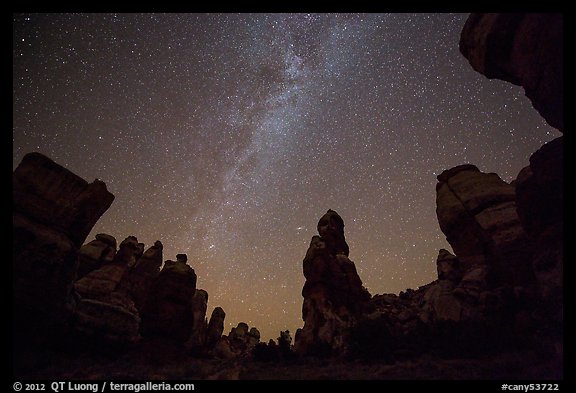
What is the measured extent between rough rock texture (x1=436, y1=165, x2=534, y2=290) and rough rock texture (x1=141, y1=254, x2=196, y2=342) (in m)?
26.0

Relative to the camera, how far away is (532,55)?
1306 cm

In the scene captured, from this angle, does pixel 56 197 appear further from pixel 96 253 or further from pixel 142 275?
pixel 142 275

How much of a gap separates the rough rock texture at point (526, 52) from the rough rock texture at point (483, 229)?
10829 mm

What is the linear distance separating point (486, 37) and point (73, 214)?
26269 millimetres

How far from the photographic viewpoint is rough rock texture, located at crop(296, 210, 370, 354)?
87.5ft

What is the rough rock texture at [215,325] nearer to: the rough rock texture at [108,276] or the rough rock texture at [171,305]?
the rough rock texture at [108,276]

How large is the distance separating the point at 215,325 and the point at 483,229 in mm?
55858

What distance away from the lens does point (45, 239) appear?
1777 cm

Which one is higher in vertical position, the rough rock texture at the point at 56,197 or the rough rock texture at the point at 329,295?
the rough rock texture at the point at 56,197

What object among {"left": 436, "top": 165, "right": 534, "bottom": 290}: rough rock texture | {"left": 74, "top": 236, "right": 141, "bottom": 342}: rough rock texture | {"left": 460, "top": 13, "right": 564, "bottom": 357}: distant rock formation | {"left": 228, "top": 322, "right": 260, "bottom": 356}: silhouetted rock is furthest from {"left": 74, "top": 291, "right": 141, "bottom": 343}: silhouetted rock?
{"left": 228, "top": 322, "right": 260, "bottom": 356}: silhouetted rock

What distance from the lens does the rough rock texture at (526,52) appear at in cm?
1205

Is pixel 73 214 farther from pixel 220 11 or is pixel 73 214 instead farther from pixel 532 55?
pixel 532 55

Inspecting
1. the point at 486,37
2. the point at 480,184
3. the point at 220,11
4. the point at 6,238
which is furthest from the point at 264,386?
the point at 480,184

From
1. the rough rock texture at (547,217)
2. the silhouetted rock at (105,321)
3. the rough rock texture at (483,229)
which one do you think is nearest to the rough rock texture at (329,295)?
the rough rock texture at (483,229)
